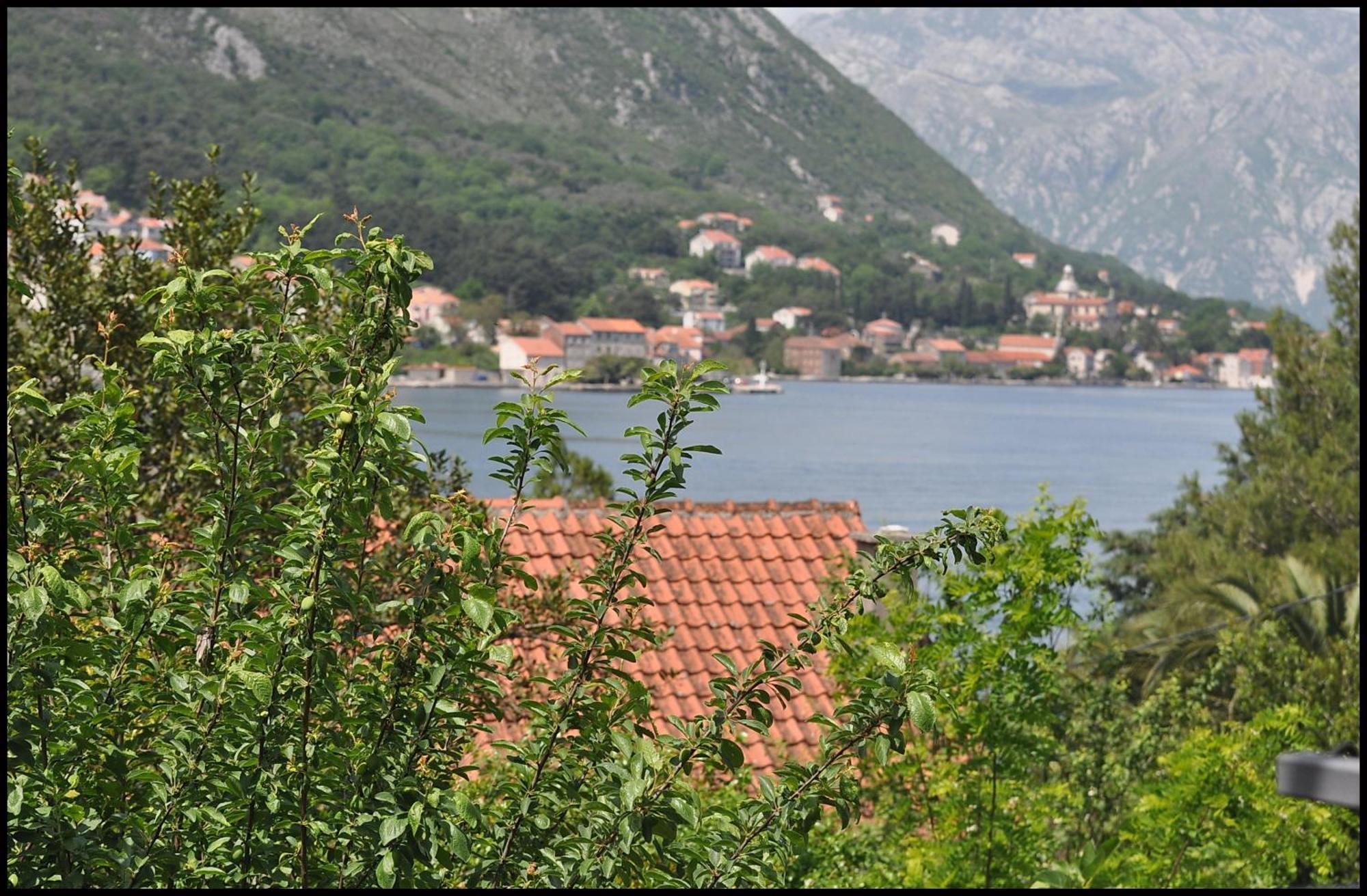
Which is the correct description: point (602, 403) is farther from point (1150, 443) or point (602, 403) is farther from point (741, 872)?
point (741, 872)

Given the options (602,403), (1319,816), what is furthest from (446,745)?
A: (602,403)

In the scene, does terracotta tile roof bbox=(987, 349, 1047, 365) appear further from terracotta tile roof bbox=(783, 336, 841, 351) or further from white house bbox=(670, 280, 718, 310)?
white house bbox=(670, 280, 718, 310)

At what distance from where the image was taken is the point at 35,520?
2.52 meters

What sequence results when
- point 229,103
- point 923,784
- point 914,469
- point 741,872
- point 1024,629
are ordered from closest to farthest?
point 741,872 < point 1024,629 < point 923,784 < point 914,469 < point 229,103

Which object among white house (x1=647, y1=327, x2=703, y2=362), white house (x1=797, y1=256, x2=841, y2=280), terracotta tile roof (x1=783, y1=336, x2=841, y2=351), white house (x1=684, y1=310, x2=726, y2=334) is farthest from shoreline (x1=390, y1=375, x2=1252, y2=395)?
white house (x1=797, y1=256, x2=841, y2=280)

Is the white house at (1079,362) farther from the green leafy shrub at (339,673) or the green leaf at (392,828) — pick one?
the green leaf at (392,828)

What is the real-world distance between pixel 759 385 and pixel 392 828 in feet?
324

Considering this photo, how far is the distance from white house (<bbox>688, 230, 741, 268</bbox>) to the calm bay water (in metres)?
18.7

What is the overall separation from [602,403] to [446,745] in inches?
2843

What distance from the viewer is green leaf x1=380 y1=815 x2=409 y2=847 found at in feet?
7.46

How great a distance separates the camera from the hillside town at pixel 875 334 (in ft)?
276

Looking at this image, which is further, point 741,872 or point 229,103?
point 229,103

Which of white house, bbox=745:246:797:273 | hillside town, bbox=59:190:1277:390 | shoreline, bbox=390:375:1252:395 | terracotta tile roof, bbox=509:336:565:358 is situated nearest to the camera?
terracotta tile roof, bbox=509:336:565:358

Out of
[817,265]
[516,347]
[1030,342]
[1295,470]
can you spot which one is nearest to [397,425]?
[1295,470]
